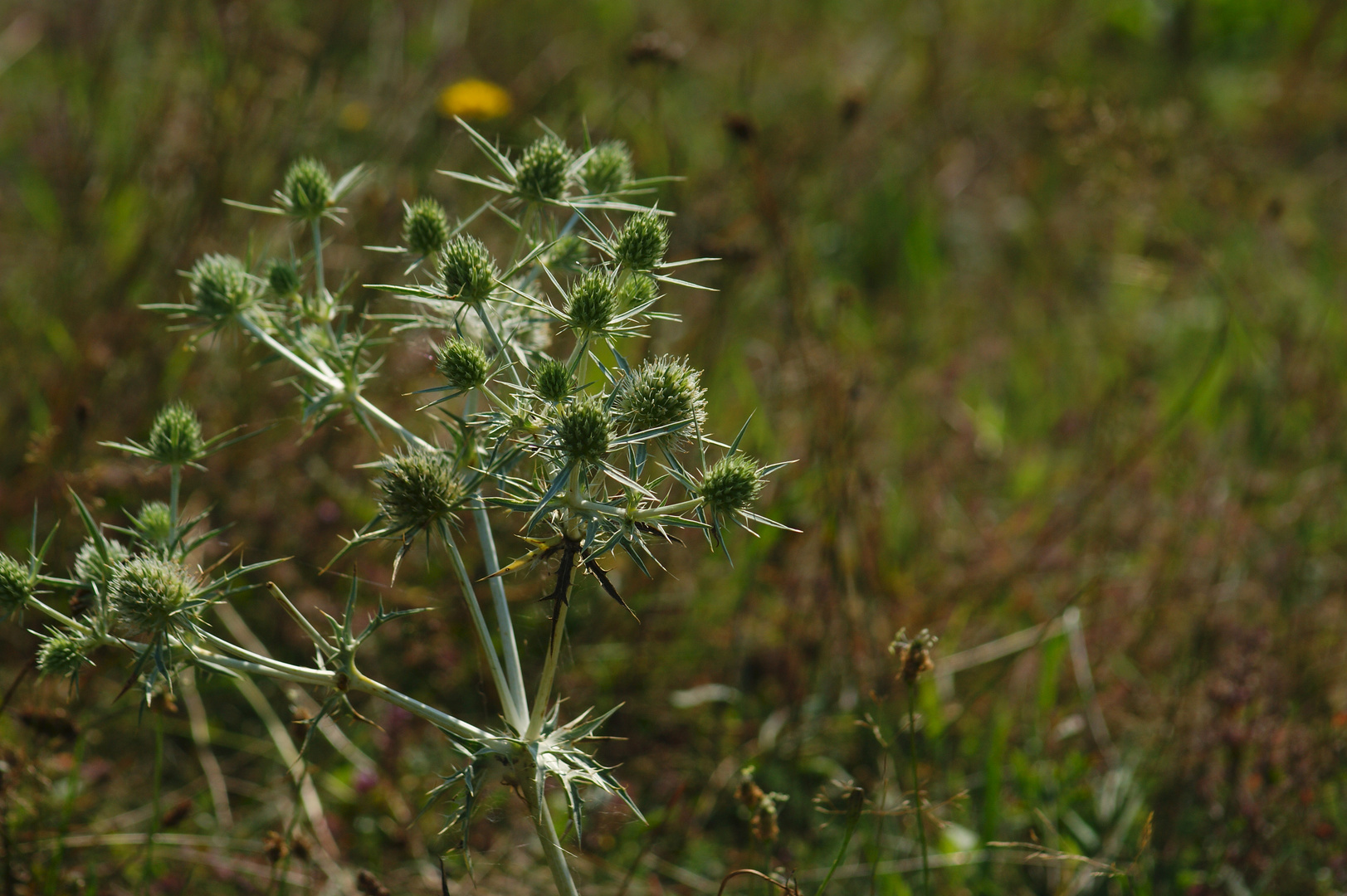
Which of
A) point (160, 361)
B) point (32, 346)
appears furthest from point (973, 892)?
point (32, 346)

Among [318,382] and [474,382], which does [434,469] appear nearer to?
[474,382]

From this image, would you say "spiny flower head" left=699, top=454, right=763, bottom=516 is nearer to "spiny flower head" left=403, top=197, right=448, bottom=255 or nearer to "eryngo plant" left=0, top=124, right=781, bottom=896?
"eryngo plant" left=0, top=124, right=781, bottom=896

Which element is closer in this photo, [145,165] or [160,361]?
[160,361]

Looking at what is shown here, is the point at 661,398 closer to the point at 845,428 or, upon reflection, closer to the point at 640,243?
the point at 640,243

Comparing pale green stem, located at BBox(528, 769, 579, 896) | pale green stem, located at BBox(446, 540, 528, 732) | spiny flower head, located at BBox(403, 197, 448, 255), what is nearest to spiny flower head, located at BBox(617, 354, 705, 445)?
pale green stem, located at BBox(446, 540, 528, 732)

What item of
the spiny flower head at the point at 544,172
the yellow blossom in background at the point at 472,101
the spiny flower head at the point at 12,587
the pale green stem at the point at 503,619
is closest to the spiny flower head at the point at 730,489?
the pale green stem at the point at 503,619

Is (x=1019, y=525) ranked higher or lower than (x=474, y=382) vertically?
lower

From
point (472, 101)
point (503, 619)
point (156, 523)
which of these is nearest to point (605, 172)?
point (503, 619)
